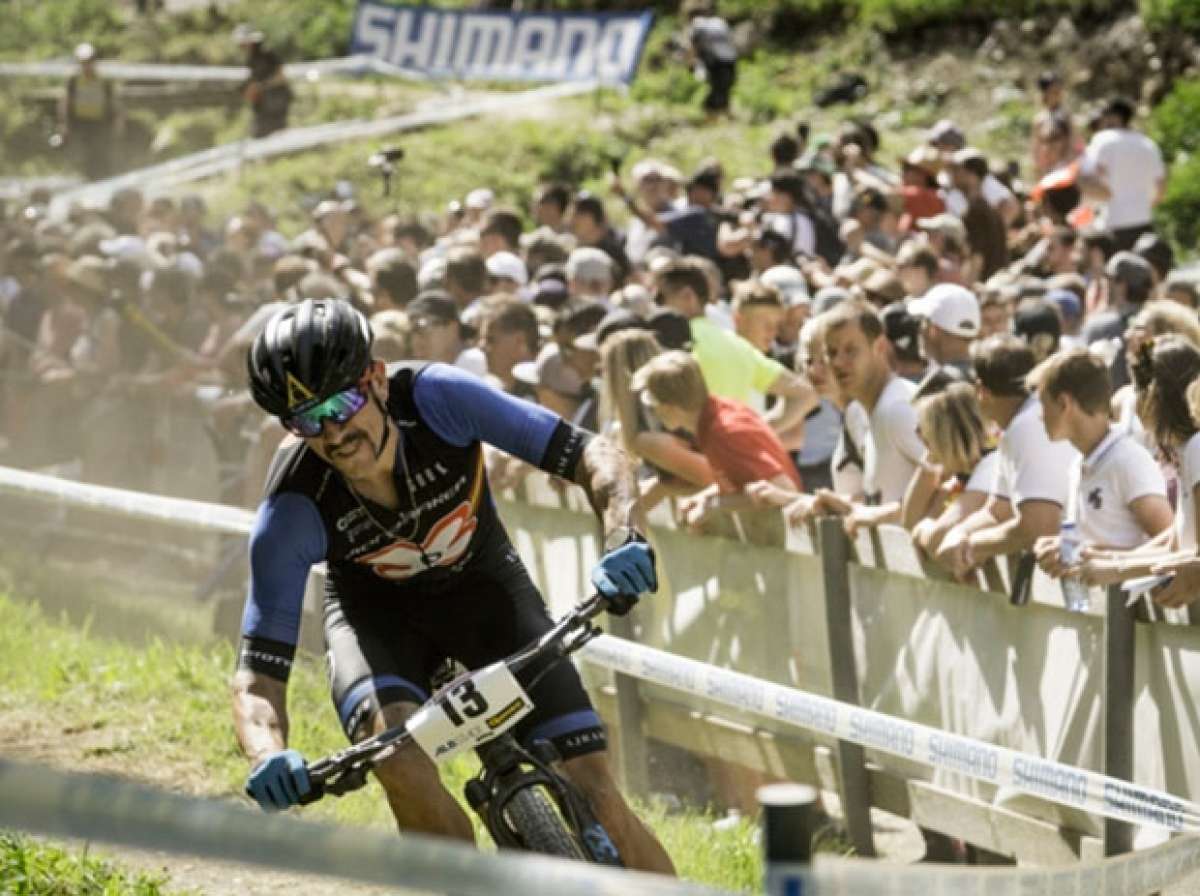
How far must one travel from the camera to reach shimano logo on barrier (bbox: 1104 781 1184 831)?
19.3 ft

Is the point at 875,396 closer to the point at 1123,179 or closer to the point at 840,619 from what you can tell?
the point at 840,619

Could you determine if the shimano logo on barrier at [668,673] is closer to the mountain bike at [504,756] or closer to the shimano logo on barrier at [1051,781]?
the shimano logo on barrier at [1051,781]

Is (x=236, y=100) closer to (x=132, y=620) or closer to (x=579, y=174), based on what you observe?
(x=579, y=174)

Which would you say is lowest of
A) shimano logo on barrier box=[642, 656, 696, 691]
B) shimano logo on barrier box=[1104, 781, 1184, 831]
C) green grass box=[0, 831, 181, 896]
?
green grass box=[0, 831, 181, 896]

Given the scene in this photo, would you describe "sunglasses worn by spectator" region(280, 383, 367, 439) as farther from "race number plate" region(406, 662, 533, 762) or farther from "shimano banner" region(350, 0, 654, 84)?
"shimano banner" region(350, 0, 654, 84)

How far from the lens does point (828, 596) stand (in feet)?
26.2

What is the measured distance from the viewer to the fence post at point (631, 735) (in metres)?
9.20

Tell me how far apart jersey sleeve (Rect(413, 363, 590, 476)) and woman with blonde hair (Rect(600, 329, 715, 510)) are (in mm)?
2919

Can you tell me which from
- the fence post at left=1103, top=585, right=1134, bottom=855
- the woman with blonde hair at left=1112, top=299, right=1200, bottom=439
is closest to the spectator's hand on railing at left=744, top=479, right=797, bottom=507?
the woman with blonde hair at left=1112, top=299, right=1200, bottom=439

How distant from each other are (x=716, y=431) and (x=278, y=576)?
10.4 ft

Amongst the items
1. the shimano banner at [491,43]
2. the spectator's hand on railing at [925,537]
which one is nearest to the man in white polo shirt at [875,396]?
the spectator's hand on railing at [925,537]

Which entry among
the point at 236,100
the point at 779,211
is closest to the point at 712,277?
the point at 779,211

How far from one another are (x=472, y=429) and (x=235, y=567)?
6092 mm

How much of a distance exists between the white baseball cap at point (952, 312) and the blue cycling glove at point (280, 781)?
463cm
